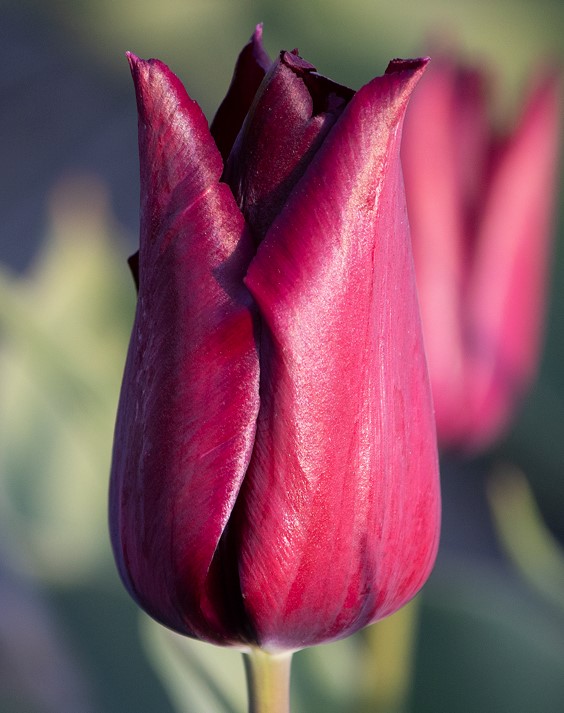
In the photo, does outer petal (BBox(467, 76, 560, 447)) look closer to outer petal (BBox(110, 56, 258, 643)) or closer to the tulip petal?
the tulip petal

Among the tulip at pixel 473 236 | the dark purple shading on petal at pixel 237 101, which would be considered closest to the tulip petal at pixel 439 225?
the tulip at pixel 473 236

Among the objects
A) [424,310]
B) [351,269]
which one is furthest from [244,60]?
[424,310]

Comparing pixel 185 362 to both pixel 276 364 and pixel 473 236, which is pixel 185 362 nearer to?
pixel 276 364

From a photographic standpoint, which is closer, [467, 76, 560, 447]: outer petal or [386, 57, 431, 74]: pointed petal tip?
[386, 57, 431, 74]: pointed petal tip

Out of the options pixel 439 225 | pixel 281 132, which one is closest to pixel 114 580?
pixel 439 225

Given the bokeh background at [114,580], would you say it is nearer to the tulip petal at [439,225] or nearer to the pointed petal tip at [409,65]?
the tulip petal at [439,225]

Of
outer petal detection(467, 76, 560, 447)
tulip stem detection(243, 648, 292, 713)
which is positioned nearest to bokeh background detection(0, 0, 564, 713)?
outer petal detection(467, 76, 560, 447)

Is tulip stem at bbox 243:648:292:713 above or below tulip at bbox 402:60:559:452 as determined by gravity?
below
